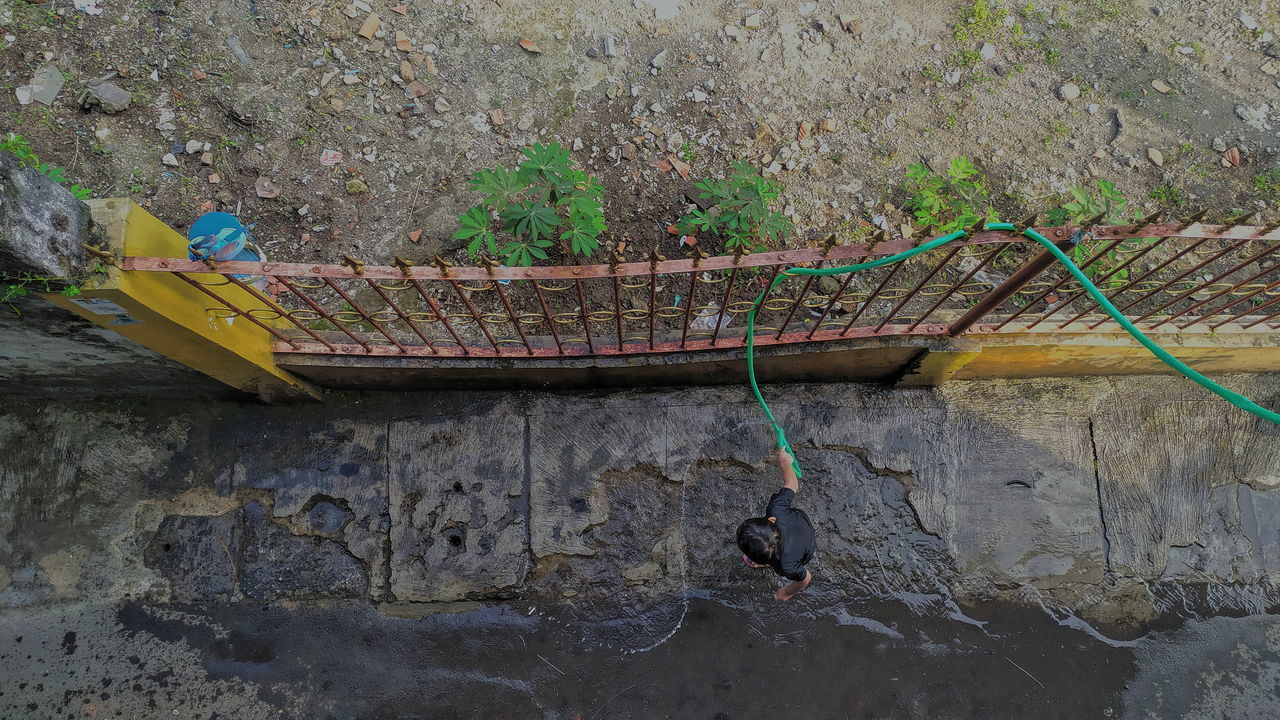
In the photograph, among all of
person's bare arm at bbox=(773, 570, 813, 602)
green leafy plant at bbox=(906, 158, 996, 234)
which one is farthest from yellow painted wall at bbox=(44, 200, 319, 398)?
green leafy plant at bbox=(906, 158, 996, 234)

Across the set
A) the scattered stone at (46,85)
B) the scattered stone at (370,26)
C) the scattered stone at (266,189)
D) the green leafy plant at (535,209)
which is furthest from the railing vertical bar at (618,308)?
the scattered stone at (46,85)

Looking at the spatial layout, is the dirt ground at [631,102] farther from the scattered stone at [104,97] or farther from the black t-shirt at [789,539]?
the black t-shirt at [789,539]

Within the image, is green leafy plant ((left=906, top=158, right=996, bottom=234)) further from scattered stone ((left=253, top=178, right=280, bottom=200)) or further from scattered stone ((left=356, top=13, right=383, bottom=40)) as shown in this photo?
scattered stone ((left=253, top=178, right=280, bottom=200))

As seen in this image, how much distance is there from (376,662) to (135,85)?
386 cm

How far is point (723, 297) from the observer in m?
3.74

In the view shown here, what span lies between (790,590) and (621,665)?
0.95 m

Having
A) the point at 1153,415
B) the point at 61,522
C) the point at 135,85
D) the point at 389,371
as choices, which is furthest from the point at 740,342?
the point at 135,85

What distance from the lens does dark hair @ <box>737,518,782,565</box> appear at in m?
3.03

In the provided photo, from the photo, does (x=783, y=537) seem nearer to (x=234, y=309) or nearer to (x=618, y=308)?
(x=618, y=308)

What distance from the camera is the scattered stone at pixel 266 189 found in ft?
13.6

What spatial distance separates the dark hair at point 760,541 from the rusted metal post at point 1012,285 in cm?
131

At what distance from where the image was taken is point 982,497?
3.73 metres

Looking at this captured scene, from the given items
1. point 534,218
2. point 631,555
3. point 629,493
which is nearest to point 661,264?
point 534,218

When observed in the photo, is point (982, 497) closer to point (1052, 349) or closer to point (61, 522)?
point (1052, 349)
